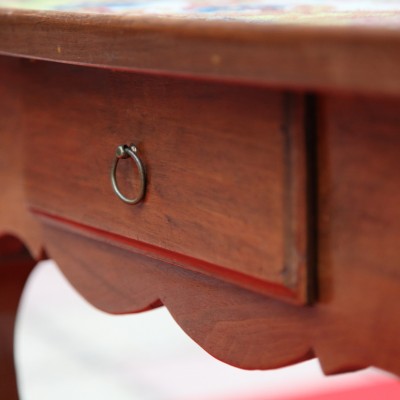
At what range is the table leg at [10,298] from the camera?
0.93 metres

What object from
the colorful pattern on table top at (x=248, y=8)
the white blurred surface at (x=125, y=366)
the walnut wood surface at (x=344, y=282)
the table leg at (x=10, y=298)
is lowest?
the white blurred surface at (x=125, y=366)

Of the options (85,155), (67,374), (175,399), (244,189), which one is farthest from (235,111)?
(67,374)

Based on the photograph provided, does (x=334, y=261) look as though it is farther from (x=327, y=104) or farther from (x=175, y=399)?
(x=175, y=399)

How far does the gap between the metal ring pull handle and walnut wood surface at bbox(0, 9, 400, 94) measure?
73 millimetres

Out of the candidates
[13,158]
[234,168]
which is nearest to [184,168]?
[234,168]

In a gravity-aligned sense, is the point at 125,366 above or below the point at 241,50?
below

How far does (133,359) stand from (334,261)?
56.3 inches

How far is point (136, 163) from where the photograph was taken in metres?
0.57

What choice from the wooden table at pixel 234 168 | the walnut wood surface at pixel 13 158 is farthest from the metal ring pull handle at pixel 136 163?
the walnut wood surface at pixel 13 158

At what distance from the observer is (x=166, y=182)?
548 millimetres

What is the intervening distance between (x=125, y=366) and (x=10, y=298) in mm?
861

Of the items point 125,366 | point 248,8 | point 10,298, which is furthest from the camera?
point 125,366

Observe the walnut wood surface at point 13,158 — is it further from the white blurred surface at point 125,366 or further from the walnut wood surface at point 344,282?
the white blurred surface at point 125,366

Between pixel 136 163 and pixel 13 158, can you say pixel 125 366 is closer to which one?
pixel 13 158
